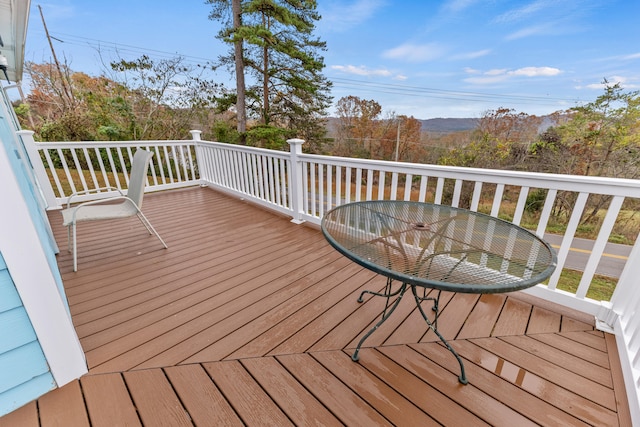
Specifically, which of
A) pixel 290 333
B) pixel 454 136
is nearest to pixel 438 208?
pixel 290 333

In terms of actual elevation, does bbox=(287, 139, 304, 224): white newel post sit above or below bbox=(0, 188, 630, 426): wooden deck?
above

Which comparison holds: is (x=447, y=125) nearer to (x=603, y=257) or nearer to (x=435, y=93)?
(x=435, y=93)

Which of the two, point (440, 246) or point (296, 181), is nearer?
point (440, 246)

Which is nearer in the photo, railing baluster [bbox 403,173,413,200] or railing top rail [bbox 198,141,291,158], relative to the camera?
railing baluster [bbox 403,173,413,200]

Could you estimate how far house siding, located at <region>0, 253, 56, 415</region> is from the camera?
0.96m

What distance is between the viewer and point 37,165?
3359 millimetres

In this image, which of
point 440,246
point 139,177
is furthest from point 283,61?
point 440,246

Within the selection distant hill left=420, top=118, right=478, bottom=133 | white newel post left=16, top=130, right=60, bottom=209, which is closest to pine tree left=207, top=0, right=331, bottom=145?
white newel post left=16, top=130, right=60, bottom=209

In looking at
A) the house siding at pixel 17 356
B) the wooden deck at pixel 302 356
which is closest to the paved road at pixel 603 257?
the wooden deck at pixel 302 356

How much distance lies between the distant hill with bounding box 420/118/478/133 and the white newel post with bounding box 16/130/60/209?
14579mm

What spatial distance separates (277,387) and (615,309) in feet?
6.62

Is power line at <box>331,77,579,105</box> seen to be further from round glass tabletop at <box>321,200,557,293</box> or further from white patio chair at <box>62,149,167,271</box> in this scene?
round glass tabletop at <box>321,200,557,293</box>

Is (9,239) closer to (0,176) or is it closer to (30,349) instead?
(0,176)

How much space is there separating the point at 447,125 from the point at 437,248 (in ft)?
47.8
